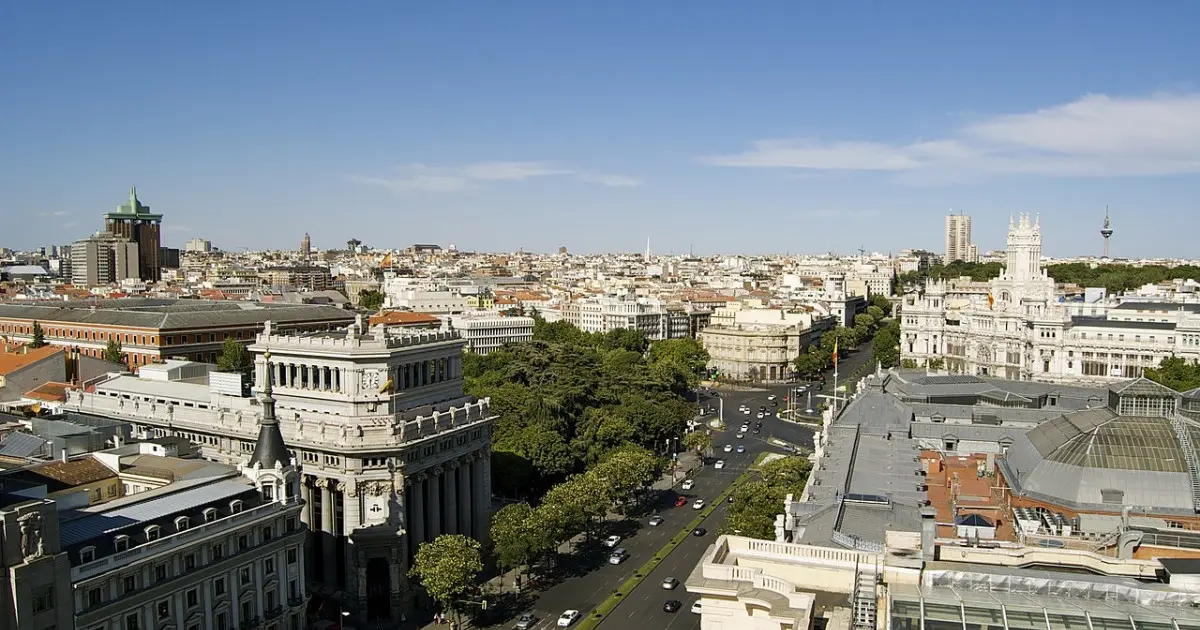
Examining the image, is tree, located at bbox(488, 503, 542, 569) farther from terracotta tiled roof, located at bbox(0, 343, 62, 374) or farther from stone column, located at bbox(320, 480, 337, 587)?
terracotta tiled roof, located at bbox(0, 343, 62, 374)

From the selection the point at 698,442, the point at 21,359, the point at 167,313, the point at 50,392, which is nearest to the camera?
the point at 50,392

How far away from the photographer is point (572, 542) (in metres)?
73.8

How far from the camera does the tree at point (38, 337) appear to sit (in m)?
133

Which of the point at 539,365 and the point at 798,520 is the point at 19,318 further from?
the point at 798,520

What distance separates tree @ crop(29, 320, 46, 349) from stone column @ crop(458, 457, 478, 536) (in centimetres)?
9015

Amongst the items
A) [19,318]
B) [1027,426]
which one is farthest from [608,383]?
[19,318]

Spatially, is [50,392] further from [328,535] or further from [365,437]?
[365,437]

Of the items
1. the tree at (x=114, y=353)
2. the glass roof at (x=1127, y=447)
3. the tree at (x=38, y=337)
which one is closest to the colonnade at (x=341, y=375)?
the glass roof at (x=1127, y=447)

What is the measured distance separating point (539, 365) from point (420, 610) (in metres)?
55.7

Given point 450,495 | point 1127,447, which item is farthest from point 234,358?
point 1127,447

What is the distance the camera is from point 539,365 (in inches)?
4488

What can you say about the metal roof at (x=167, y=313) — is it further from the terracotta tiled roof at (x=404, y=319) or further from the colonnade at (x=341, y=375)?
the colonnade at (x=341, y=375)

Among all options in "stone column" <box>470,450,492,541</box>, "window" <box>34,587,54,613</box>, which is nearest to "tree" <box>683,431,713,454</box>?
"stone column" <box>470,450,492,541</box>

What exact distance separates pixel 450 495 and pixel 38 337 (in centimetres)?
10009
